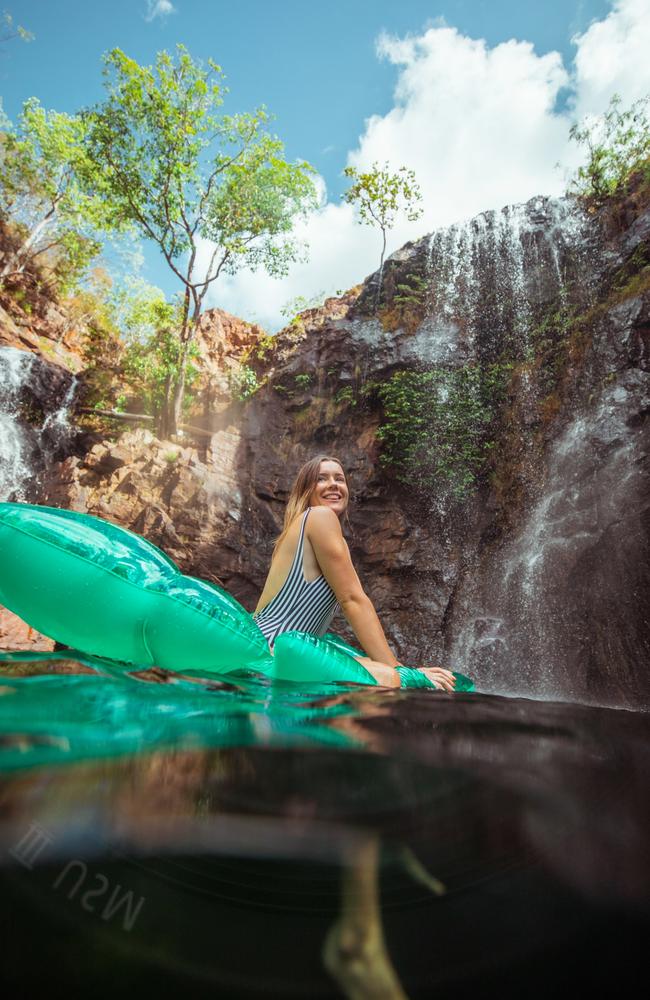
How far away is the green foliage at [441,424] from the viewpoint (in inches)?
336

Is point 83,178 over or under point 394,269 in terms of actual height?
over

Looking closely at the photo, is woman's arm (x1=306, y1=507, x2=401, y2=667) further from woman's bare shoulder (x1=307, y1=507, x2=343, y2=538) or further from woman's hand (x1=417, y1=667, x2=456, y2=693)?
woman's hand (x1=417, y1=667, x2=456, y2=693)

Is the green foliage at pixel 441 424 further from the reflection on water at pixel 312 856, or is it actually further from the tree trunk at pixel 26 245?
the tree trunk at pixel 26 245

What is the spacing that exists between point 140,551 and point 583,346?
808cm

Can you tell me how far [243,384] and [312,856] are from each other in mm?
10448

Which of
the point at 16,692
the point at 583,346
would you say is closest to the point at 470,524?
the point at 583,346

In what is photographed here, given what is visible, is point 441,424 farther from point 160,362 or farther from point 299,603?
point 299,603

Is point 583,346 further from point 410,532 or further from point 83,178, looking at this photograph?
point 83,178

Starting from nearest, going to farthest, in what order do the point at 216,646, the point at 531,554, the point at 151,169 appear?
the point at 216,646, the point at 531,554, the point at 151,169

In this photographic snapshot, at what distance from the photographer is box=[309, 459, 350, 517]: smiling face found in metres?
2.89

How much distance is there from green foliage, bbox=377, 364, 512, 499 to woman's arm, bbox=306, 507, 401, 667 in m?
6.39

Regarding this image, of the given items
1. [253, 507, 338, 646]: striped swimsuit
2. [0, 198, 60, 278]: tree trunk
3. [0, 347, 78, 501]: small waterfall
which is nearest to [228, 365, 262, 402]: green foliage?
[0, 347, 78, 501]: small waterfall

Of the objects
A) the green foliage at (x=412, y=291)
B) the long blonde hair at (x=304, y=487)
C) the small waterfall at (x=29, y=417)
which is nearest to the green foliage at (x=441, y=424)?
the green foliage at (x=412, y=291)

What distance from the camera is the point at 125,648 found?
5.04 feet
